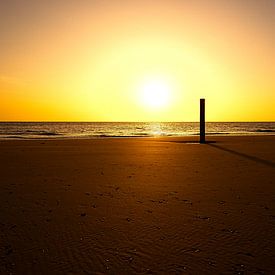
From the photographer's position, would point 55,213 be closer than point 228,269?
No

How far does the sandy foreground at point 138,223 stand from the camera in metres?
4.57

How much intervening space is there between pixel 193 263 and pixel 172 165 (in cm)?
962

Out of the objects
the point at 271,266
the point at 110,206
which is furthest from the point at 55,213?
the point at 271,266

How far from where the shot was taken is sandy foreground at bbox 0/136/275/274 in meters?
4.57

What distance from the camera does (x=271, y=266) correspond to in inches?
174

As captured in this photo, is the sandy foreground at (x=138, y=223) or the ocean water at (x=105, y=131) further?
the ocean water at (x=105, y=131)

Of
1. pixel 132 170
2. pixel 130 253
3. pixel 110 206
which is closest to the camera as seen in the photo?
pixel 130 253

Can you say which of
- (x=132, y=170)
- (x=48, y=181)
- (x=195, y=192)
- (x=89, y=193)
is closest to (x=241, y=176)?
(x=195, y=192)

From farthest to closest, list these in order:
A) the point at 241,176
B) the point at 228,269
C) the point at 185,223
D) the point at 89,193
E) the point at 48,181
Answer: the point at 241,176
the point at 48,181
the point at 89,193
the point at 185,223
the point at 228,269

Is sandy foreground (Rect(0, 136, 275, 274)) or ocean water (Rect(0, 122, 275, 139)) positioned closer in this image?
sandy foreground (Rect(0, 136, 275, 274))

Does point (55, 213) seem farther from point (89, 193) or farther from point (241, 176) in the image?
point (241, 176)

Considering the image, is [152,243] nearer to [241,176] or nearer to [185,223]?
[185,223]

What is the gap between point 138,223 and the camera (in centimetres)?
627

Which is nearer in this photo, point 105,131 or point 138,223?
point 138,223
